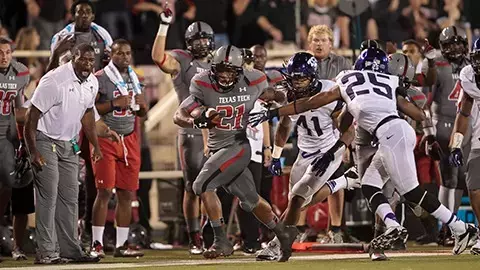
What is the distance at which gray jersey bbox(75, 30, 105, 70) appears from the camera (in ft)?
41.9

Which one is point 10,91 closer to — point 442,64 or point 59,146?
point 59,146

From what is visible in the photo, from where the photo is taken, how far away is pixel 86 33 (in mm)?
12844

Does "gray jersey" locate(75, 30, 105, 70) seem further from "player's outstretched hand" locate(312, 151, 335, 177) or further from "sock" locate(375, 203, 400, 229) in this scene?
"sock" locate(375, 203, 400, 229)

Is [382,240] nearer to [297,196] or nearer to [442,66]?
[297,196]

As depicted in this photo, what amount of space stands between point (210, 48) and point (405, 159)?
271 cm

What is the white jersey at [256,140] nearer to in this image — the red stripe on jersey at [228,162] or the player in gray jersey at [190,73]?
the player in gray jersey at [190,73]

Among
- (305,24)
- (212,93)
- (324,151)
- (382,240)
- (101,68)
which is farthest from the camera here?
(305,24)

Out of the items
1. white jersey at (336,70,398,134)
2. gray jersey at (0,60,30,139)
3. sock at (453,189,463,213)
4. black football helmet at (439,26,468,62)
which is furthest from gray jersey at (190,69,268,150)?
sock at (453,189,463,213)

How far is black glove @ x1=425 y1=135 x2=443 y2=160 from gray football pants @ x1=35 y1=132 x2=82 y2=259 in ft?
11.9

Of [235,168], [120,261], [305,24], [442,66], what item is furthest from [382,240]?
[305,24]

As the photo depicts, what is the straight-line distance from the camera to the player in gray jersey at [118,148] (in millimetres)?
12055

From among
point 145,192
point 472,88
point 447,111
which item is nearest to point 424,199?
point 472,88

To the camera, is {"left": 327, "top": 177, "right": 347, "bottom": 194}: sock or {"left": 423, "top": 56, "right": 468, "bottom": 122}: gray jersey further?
{"left": 423, "top": 56, "right": 468, "bottom": 122}: gray jersey

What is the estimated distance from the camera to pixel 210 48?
1259cm
